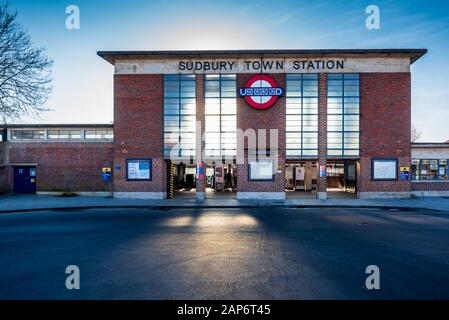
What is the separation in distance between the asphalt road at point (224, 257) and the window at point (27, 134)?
11.2m

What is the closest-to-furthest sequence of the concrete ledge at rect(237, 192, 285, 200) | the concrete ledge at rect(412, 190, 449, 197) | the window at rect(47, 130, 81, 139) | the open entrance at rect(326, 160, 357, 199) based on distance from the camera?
the concrete ledge at rect(237, 192, 285, 200)
the concrete ledge at rect(412, 190, 449, 197)
the window at rect(47, 130, 81, 139)
the open entrance at rect(326, 160, 357, 199)

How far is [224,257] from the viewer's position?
22.9 ft

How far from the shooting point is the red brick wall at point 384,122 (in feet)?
63.4

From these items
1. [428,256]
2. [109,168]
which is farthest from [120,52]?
[428,256]

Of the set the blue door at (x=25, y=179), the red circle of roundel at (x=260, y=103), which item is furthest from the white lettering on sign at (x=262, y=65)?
the blue door at (x=25, y=179)

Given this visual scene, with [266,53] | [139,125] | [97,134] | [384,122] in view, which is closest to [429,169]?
[384,122]

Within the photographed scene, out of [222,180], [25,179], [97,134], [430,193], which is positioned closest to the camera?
[430,193]

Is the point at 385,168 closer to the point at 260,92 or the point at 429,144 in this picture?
the point at 429,144

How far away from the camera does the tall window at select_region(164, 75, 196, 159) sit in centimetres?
1978

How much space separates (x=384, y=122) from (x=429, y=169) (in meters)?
5.73

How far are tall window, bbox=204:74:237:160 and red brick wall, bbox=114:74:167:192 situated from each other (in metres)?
3.73

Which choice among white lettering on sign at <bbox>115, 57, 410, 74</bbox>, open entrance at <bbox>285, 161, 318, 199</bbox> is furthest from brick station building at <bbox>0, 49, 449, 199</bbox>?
open entrance at <bbox>285, 161, 318, 199</bbox>

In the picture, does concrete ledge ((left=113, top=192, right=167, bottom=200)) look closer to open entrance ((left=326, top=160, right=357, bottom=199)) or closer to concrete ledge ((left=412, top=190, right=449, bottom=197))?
open entrance ((left=326, top=160, right=357, bottom=199))

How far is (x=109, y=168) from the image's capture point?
19641 millimetres
